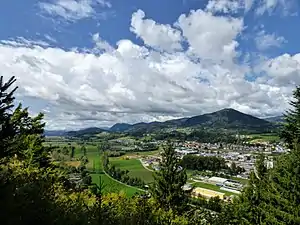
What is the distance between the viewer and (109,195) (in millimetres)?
14555

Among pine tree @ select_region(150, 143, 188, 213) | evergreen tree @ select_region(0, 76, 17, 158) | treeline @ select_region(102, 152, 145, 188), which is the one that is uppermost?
evergreen tree @ select_region(0, 76, 17, 158)

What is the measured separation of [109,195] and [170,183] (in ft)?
31.1

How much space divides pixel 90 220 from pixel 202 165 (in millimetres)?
113214

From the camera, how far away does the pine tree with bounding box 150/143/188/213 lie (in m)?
22.9

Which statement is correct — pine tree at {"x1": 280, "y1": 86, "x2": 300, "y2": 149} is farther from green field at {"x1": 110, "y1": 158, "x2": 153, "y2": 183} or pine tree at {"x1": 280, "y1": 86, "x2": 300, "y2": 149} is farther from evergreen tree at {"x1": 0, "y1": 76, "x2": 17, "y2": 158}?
green field at {"x1": 110, "y1": 158, "x2": 153, "y2": 183}

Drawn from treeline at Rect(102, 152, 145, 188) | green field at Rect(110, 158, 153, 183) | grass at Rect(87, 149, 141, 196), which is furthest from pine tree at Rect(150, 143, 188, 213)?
green field at Rect(110, 158, 153, 183)

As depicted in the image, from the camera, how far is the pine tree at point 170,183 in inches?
902

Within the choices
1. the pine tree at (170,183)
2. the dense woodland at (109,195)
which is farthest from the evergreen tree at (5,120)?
the pine tree at (170,183)

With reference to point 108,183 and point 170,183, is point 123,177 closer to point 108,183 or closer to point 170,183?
point 170,183

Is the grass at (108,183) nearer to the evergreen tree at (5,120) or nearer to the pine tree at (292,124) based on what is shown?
the evergreen tree at (5,120)

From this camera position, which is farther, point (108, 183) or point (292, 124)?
point (292, 124)

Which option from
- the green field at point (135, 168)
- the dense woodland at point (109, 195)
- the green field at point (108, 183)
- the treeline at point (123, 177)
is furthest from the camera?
the green field at point (135, 168)

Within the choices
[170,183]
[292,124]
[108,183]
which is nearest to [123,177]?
[170,183]

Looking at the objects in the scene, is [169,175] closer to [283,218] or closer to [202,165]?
[283,218]
